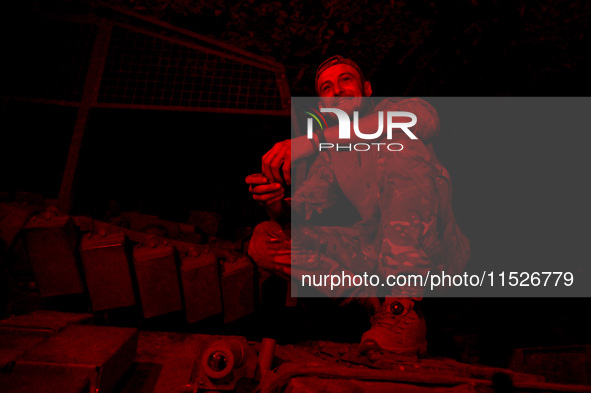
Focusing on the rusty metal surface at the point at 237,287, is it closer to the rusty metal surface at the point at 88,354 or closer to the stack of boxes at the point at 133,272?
the stack of boxes at the point at 133,272

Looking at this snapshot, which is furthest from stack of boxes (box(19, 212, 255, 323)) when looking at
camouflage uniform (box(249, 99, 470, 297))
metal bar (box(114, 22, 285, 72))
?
metal bar (box(114, 22, 285, 72))

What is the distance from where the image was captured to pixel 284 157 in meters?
2.21

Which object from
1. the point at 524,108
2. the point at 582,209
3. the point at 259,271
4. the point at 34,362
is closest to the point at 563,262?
the point at 582,209

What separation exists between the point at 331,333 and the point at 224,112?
2280 millimetres

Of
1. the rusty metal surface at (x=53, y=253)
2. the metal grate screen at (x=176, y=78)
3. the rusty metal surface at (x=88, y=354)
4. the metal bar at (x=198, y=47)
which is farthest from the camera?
the metal bar at (x=198, y=47)

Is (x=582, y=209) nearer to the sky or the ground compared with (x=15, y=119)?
nearer to the ground

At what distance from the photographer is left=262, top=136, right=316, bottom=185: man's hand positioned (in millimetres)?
2211

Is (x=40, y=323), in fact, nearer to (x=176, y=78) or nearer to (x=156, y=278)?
(x=156, y=278)

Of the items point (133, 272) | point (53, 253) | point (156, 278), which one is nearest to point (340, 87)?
point (156, 278)

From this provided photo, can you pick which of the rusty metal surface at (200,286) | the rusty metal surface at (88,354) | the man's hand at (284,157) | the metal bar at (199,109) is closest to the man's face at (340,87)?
the man's hand at (284,157)

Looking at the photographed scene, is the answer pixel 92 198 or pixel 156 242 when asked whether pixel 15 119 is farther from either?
pixel 156 242

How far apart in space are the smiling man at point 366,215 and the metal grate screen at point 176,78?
1220 mm

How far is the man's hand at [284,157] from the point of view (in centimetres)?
221

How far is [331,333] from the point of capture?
320cm
